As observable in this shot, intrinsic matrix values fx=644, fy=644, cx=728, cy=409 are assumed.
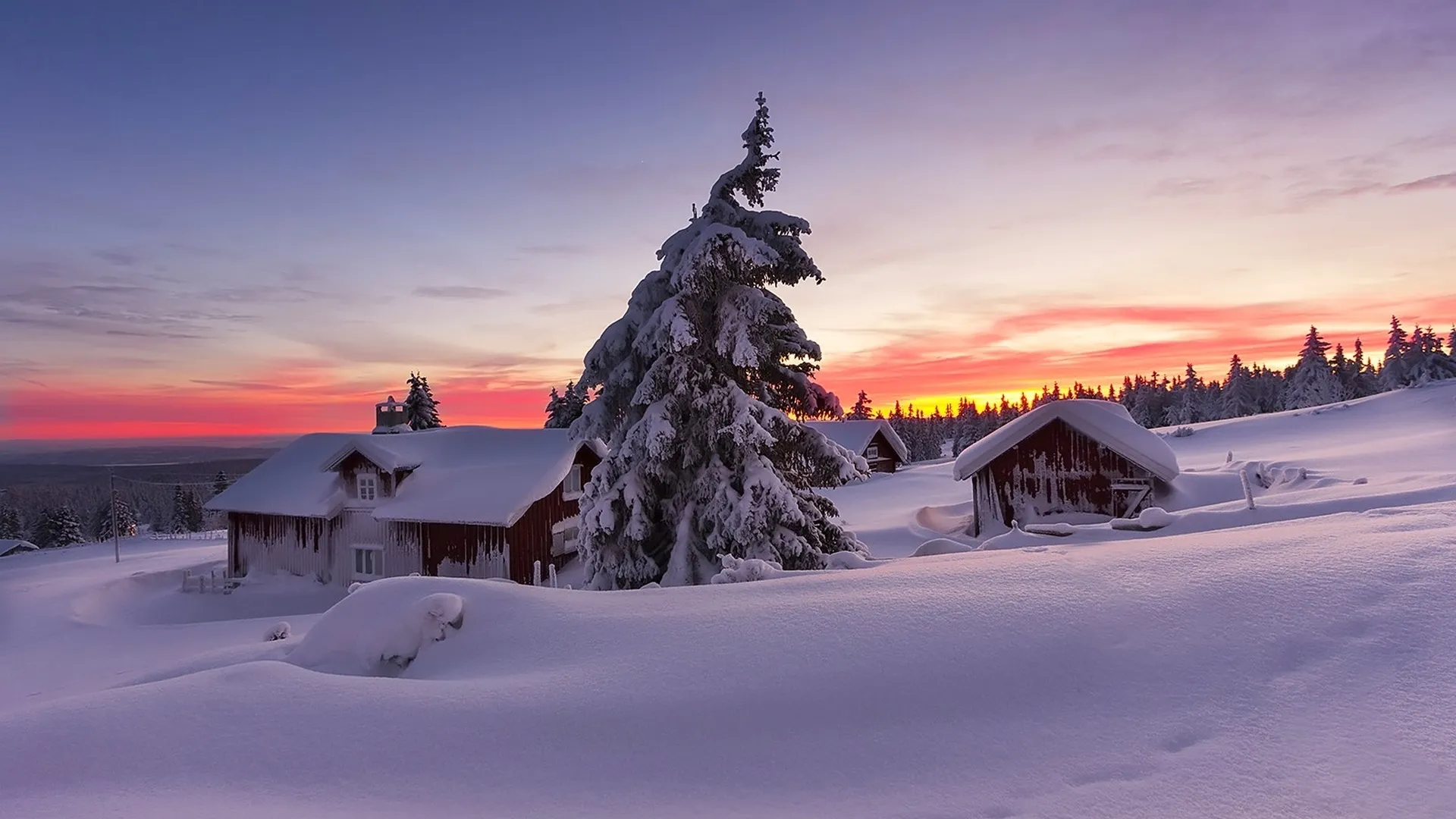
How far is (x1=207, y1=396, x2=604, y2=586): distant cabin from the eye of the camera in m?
24.0

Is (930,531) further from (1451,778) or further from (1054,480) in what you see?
(1451,778)

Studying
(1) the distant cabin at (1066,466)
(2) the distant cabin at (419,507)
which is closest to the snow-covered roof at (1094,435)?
(1) the distant cabin at (1066,466)

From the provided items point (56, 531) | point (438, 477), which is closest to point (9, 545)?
point (56, 531)

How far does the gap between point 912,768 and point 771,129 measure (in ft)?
46.4

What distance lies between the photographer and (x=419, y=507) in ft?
80.9

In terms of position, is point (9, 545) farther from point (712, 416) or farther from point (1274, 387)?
point (1274, 387)

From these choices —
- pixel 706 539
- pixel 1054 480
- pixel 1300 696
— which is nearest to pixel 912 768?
pixel 1300 696

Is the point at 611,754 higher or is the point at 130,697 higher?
the point at 130,697

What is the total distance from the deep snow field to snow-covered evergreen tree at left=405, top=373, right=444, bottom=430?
48122 millimetres

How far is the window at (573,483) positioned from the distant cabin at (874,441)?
27.1 metres

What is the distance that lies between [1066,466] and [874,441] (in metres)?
32.2

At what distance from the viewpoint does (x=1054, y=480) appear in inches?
809

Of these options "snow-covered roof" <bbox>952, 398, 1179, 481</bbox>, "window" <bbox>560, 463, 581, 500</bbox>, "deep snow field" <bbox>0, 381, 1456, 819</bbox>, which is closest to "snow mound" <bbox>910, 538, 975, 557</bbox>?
"deep snow field" <bbox>0, 381, 1456, 819</bbox>

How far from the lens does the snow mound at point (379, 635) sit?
6199 mm
